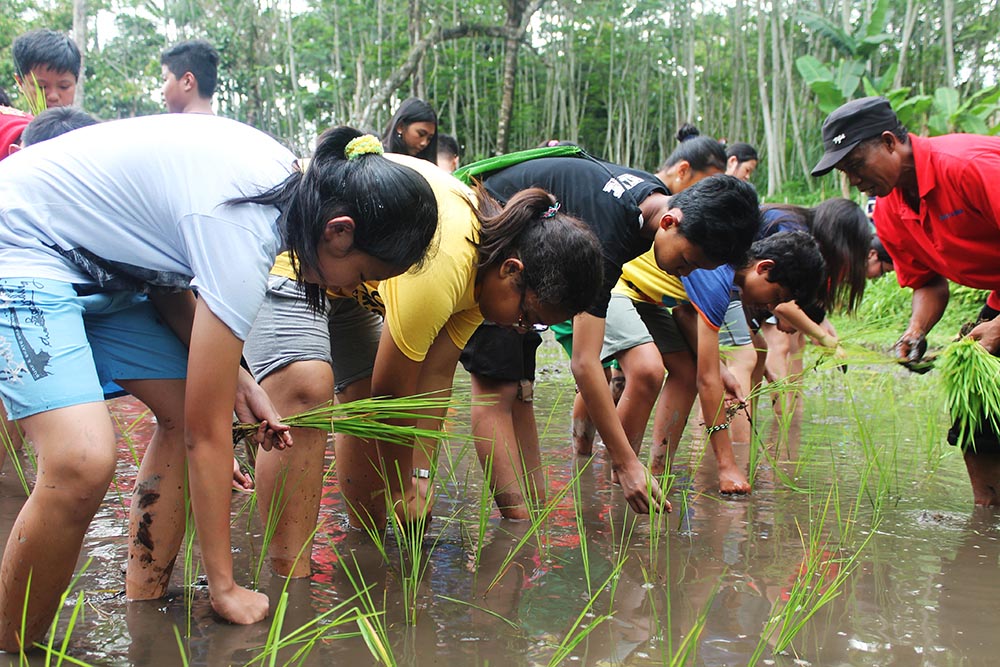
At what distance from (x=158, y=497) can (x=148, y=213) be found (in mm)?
671

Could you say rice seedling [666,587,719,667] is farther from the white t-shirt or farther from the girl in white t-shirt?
the white t-shirt

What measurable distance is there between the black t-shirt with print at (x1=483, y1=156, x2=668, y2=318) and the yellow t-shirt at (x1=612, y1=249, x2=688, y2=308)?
753 millimetres

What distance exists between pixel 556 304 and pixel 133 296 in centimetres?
97

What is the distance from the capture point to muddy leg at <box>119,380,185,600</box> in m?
2.09

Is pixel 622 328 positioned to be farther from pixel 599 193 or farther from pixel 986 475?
pixel 986 475

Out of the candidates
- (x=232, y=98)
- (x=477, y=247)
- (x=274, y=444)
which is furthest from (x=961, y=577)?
(x=232, y=98)

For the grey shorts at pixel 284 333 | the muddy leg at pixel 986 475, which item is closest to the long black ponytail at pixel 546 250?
the grey shorts at pixel 284 333

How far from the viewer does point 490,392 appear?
3141 millimetres

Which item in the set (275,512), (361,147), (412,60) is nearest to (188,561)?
(275,512)

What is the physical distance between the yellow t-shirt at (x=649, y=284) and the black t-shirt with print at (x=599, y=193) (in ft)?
2.47

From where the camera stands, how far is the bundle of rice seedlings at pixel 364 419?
210cm

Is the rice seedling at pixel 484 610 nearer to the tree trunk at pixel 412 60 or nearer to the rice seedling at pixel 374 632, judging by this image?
the rice seedling at pixel 374 632

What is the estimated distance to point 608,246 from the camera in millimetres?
2939

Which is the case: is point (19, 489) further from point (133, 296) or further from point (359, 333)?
point (133, 296)
